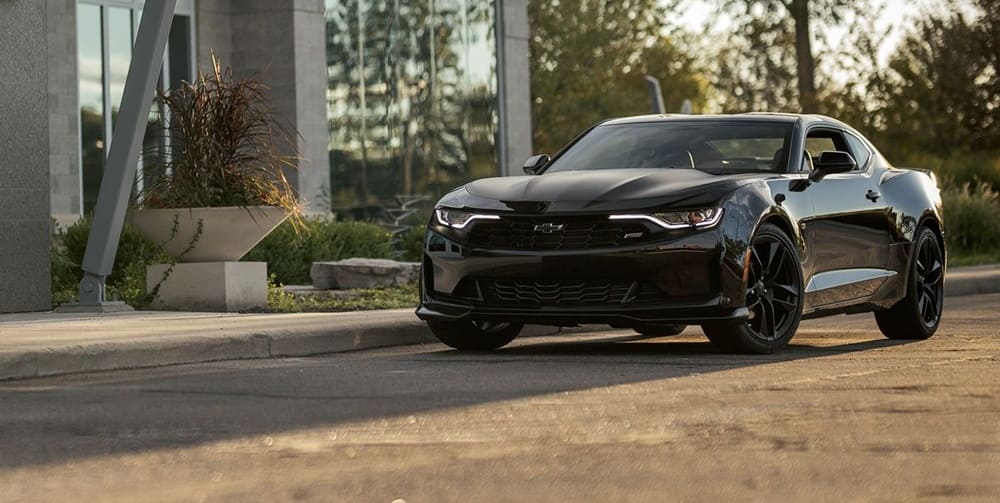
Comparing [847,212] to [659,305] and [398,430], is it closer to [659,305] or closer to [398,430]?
[659,305]

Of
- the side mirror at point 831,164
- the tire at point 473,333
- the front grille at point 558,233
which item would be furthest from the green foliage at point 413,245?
the front grille at point 558,233

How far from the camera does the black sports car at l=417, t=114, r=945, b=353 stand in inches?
388

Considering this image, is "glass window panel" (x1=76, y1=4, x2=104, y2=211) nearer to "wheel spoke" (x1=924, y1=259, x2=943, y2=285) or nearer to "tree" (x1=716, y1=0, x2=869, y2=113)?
"wheel spoke" (x1=924, y1=259, x2=943, y2=285)

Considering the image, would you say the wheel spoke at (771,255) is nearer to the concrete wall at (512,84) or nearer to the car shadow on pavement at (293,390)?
the car shadow on pavement at (293,390)

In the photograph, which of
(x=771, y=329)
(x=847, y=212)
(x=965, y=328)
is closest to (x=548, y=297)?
(x=771, y=329)

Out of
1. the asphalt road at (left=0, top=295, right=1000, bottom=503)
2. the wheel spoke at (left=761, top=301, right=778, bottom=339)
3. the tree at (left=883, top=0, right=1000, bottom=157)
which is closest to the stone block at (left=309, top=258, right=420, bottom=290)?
the asphalt road at (left=0, top=295, right=1000, bottom=503)

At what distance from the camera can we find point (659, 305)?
990 centimetres

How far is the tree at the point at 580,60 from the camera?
55469 millimetres

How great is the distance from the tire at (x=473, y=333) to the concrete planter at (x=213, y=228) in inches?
144

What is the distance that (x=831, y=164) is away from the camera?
435 inches

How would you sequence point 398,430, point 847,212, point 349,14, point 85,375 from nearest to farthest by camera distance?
point 398,430
point 85,375
point 847,212
point 349,14

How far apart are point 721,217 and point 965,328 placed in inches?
155

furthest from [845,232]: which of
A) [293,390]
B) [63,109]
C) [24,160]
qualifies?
[63,109]

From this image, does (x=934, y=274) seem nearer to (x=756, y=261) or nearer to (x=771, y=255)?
(x=771, y=255)
